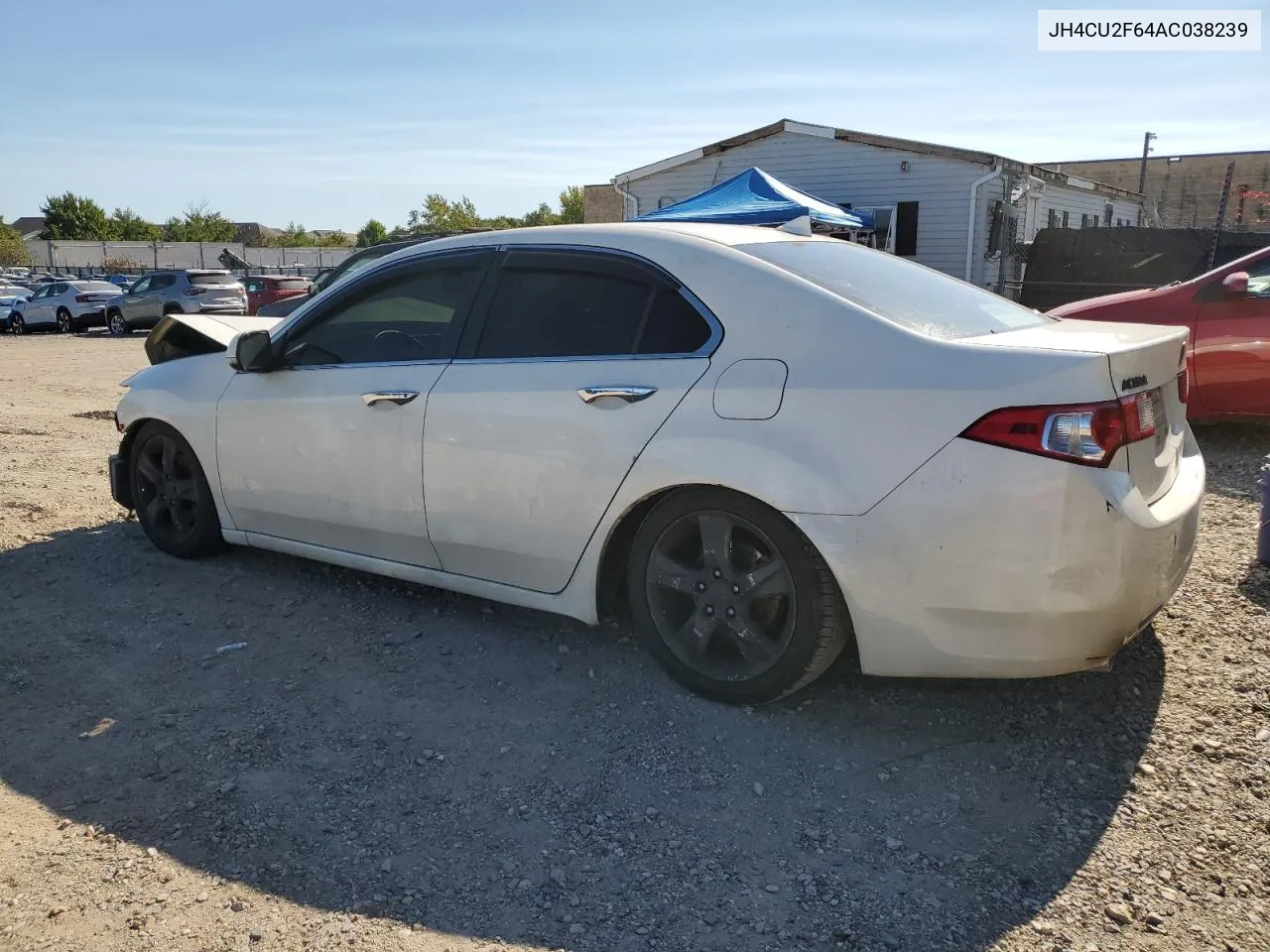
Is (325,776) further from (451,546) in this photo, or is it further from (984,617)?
(984,617)

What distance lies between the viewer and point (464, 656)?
13.1 ft

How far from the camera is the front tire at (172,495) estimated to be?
4977mm

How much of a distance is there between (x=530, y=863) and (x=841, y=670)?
4.89 ft

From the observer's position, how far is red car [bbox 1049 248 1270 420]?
6.99 metres

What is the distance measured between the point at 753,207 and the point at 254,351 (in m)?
12.2

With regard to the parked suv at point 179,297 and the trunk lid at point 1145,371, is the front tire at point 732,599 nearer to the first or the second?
the trunk lid at point 1145,371

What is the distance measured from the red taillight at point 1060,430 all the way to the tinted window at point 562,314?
128 cm

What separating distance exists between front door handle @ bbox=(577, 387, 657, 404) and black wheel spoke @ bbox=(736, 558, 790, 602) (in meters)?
0.68

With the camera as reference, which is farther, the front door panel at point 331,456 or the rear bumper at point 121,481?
the rear bumper at point 121,481

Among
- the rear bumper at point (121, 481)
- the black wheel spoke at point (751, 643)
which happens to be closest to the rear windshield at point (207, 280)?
the rear bumper at point (121, 481)

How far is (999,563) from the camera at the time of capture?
2.86 m

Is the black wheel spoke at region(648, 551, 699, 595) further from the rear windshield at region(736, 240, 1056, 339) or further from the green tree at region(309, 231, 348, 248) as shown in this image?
the green tree at region(309, 231, 348, 248)

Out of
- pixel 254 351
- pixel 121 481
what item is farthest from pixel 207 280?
pixel 254 351

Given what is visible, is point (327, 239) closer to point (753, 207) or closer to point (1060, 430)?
point (753, 207)
